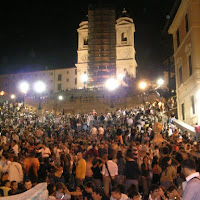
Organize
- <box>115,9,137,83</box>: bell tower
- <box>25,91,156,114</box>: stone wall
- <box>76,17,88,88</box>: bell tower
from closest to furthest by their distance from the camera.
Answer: <box>25,91,156,114</box>: stone wall, <box>115,9,137,83</box>: bell tower, <box>76,17,88,88</box>: bell tower

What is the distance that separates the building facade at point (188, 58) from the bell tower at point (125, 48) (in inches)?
1365

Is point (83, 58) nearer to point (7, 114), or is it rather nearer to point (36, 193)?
point (7, 114)

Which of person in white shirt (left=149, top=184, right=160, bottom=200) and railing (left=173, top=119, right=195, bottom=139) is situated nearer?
person in white shirt (left=149, top=184, right=160, bottom=200)

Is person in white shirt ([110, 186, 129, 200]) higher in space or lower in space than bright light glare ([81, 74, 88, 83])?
lower

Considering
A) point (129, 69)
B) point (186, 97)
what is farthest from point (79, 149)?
point (129, 69)

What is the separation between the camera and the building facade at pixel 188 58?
70.7 ft

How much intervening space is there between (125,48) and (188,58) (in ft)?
137

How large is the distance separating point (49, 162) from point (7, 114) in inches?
899

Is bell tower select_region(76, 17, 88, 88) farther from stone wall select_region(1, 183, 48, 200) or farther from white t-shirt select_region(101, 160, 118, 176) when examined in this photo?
stone wall select_region(1, 183, 48, 200)

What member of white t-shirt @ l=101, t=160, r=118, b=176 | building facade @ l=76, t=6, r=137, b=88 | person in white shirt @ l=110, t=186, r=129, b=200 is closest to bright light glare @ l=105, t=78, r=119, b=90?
building facade @ l=76, t=6, r=137, b=88

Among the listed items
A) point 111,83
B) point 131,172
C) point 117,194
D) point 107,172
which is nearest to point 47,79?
point 111,83

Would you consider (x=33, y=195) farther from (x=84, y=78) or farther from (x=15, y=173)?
(x=84, y=78)

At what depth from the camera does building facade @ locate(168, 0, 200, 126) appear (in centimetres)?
2156

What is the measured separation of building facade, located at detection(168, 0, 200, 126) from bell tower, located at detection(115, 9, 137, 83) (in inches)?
1365
